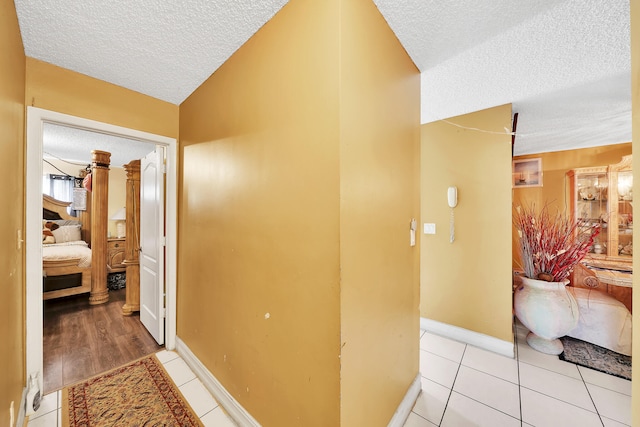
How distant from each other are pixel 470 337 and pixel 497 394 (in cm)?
68

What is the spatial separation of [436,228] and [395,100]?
1.68m

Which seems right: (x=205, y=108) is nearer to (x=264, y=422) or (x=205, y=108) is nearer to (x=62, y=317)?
(x=264, y=422)

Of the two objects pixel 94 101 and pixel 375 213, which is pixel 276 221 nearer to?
pixel 375 213

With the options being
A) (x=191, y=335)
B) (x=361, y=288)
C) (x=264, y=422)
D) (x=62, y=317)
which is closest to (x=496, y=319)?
(x=361, y=288)

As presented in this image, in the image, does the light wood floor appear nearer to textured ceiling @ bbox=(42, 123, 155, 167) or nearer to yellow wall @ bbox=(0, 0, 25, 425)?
yellow wall @ bbox=(0, 0, 25, 425)

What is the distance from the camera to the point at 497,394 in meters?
1.72

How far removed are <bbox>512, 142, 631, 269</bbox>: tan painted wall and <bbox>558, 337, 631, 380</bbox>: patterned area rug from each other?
48.4 inches

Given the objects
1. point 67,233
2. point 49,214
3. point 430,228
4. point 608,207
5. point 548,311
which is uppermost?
point 608,207

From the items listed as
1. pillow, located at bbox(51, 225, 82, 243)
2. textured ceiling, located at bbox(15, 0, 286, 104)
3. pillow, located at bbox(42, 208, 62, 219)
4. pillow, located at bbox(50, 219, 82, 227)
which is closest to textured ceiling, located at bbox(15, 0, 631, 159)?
textured ceiling, located at bbox(15, 0, 286, 104)

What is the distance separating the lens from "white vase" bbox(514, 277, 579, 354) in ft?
6.95

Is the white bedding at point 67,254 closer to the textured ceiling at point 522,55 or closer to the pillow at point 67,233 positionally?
the pillow at point 67,233

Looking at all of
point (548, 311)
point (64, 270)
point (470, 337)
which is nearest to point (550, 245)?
point (548, 311)

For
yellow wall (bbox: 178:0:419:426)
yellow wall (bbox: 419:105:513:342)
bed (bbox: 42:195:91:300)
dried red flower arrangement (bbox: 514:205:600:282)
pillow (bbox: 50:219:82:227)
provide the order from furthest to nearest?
pillow (bbox: 50:219:82:227), bed (bbox: 42:195:91:300), yellow wall (bbox: 419:105:513:342), dried red flower arrangement (bbox: 514:205:600:282), yellow wall (bbox: 178:0:419:426)

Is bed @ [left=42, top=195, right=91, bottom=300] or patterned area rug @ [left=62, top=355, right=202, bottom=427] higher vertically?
bed @ [left=42, top=195, right=91, bottom=300]
